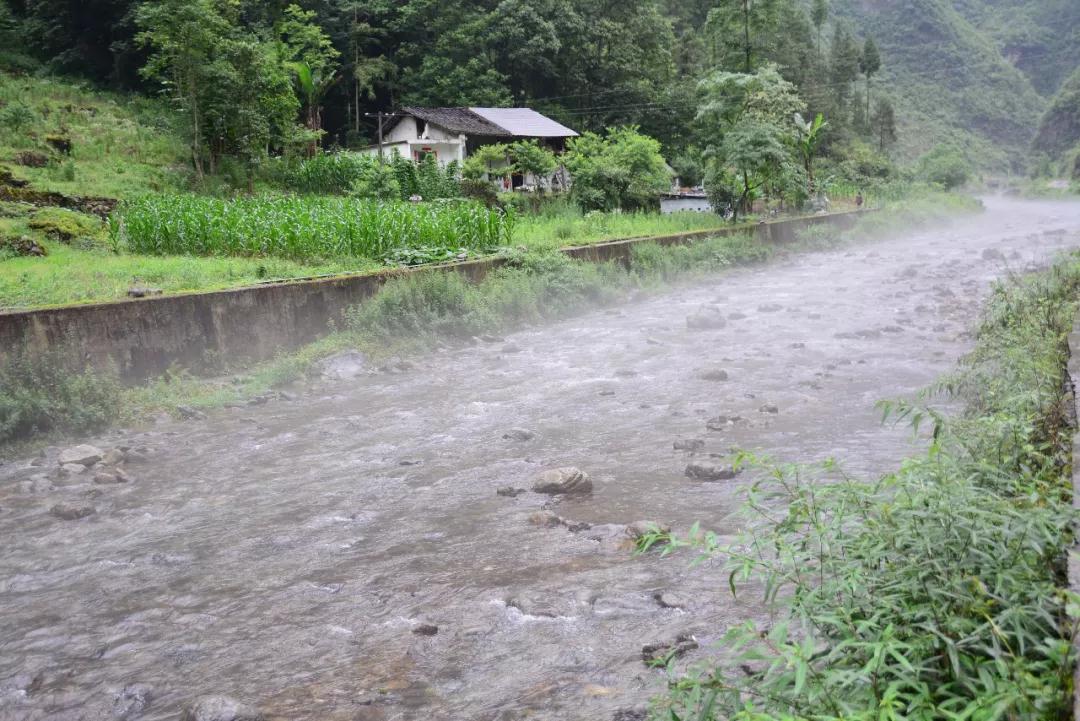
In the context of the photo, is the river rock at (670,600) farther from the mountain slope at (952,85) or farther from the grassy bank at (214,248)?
the mountain slope at (952,85)

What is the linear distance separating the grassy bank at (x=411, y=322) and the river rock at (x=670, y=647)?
6.46m

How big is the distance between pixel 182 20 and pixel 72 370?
59.0ft

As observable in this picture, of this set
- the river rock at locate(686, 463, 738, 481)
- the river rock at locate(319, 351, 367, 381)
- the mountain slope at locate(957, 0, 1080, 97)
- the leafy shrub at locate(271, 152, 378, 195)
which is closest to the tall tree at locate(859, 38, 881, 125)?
the leafy shrub at locate(271, 152, 378, 195)

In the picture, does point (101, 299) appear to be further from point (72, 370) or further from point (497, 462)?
point (497, 462)

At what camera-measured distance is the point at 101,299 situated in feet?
29.6

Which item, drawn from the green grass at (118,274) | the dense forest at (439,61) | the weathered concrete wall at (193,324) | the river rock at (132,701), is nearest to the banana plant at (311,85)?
the dense forest at (439,61)

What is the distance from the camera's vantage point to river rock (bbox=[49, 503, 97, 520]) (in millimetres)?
5957

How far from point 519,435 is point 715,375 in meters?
2.95

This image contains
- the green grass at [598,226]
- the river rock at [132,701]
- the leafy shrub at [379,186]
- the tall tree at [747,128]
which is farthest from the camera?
the leafy shrub at [379,186]

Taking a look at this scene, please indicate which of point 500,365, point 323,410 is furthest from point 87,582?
point 500,365

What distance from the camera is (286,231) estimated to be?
12.5 m

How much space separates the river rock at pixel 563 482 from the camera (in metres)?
5.98

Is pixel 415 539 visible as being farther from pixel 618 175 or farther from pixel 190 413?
pixel 618 175

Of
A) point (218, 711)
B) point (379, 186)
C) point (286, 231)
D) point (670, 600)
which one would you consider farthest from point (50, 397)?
point (379, 186)
